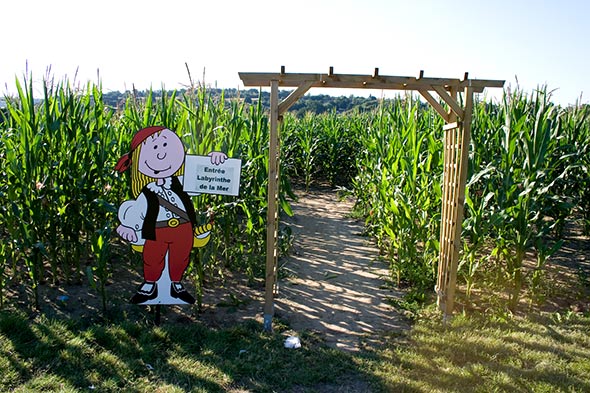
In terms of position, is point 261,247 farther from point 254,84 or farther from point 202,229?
point 254,84

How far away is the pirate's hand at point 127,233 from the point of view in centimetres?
432

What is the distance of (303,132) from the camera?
48.9ft

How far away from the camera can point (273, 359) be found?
157 inches

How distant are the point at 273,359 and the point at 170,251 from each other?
1.46 metres

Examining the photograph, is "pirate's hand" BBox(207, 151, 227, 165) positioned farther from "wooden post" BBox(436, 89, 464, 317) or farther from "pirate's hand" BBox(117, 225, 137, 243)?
"wooden post" BBox(436, 89, 464, 317)

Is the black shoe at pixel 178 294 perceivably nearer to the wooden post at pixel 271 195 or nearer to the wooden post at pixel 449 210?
the wooden post at pixel 271 195

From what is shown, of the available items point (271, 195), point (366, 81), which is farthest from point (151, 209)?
point (366, 81)

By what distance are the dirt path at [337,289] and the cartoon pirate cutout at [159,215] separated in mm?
1334

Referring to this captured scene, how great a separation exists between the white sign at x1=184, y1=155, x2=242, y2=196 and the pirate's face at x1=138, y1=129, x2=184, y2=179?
0.36ft

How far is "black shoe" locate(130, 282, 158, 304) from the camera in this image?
14.4 feet

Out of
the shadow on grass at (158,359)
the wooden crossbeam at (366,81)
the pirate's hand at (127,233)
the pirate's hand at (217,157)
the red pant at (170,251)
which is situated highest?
the wooden crossbeam at (366,81)

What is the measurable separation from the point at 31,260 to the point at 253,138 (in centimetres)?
307

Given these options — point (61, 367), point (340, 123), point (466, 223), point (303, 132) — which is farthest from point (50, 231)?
point (340, 123)

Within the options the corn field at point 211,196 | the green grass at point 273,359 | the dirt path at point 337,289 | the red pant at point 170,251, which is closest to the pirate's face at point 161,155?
the corn field at point 211,196
